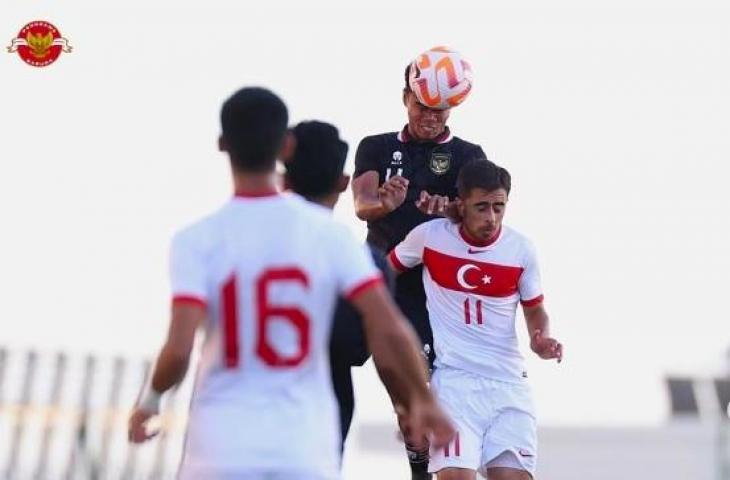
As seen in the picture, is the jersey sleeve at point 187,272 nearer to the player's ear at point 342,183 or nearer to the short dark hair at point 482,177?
the player's ear at point 342,183

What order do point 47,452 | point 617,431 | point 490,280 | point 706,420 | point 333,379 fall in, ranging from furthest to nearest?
1. point 617,431
2. point 706,420
3. point 47,452
4. point 490,280
5. point 333,379

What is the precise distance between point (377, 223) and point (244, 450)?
458cm

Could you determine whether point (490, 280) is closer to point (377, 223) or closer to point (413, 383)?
point (377, 223)

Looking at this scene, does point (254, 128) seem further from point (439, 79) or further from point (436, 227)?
point (439, 79)

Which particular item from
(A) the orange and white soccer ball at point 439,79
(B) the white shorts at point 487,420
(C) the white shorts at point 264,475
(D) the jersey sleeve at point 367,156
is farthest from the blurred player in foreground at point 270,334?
(D) the jersey sleeve at point 367,156

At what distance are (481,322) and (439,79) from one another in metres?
1.33

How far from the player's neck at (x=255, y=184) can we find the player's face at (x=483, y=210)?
3656 millimetres

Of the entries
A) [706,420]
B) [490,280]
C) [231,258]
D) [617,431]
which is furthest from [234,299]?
[617,431]

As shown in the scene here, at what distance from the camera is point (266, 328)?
609 centimetres

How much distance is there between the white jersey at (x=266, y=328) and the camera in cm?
607

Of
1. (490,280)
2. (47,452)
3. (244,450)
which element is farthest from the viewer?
(47,452)

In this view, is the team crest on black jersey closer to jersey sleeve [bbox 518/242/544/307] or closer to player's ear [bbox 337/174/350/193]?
jersey sleeve [bbox 518/242/544/307]

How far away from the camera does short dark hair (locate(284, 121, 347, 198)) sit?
293 inches

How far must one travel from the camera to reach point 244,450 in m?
6.04
